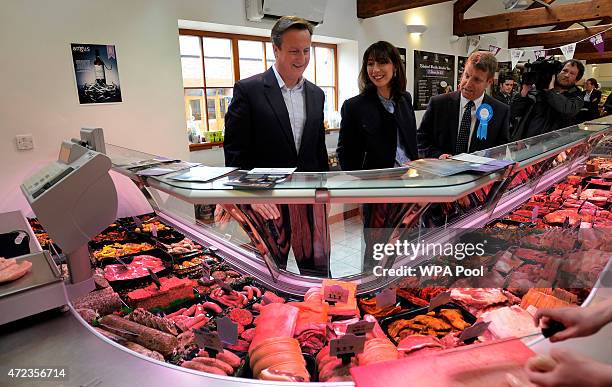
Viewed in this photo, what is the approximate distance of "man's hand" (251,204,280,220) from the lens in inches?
57.8

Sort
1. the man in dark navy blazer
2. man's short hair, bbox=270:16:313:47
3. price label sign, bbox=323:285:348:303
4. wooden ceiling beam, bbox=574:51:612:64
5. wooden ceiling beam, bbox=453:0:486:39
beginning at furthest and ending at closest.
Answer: wooden ceiling beam, bbox=574:51:612:64
wooden ceiling beam, bbox=453:0:486:39
the man in dark navy blazer
man's short hair, bbox=270:16:313:47
price label sign, bbox=323:285:348:303

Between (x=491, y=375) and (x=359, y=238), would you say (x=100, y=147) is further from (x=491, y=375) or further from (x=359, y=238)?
(x=491, y=375)

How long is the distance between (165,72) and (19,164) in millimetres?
1508

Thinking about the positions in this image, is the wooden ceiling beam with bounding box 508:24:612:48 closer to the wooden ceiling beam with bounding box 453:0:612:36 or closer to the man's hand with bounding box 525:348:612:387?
the wooden ceiling beam with bounding box 453:0:612:36

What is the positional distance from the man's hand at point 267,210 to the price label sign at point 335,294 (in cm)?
33

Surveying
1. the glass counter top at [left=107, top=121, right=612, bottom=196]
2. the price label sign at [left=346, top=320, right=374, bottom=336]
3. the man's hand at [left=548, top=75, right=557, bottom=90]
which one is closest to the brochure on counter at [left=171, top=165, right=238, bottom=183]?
the glass counter top at [left=107, top=121, right=612, bottom=196]

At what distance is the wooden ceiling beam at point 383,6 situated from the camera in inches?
225

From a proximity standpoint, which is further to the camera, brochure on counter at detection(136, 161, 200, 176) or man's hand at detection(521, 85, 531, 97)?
man's hand at detection(521, 85, 531, 97)

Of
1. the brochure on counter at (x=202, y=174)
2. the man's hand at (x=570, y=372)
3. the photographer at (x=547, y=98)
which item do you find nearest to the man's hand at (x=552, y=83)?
the photographer at (x=547, y=98)

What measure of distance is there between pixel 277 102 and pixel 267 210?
90cm

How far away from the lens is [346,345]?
3.59 ft

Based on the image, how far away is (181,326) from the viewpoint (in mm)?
1388

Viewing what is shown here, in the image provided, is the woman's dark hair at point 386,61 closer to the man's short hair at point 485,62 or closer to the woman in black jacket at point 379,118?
the woman in black jacket at point 379,118

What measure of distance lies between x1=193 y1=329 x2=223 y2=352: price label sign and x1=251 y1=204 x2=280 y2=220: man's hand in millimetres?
468
